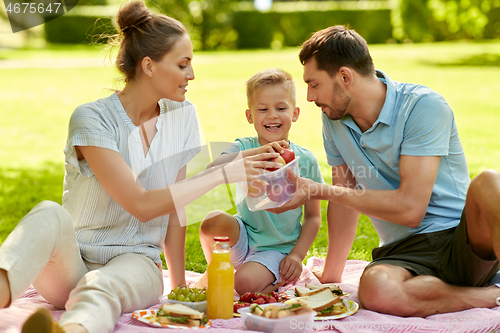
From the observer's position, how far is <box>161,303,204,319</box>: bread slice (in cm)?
235

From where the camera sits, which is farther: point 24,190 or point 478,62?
point 478,62

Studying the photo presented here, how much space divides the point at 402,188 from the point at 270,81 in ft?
3.46

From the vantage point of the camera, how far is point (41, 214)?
7.43 ft

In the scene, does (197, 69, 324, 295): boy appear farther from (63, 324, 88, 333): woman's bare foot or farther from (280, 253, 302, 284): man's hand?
(63, 324, 88, 333): woman's bare foot

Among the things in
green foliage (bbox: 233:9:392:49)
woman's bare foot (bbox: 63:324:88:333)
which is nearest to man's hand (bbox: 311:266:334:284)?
woman's bare foot (bbox: 63:324:88:333)

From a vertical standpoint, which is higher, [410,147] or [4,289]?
[410,147]

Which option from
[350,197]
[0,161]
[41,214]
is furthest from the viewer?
[0,161]

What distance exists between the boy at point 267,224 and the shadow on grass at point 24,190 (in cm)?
240

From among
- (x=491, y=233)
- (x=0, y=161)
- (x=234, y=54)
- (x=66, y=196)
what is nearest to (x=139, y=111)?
(x=66, y=196)

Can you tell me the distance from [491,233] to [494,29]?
24657mm

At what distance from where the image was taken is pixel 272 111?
3150mm

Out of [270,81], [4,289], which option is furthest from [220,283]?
[270,81]

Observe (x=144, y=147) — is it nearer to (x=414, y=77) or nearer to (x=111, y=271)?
(x=111, y=271)

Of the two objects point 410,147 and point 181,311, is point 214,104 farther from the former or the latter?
point 181,311
